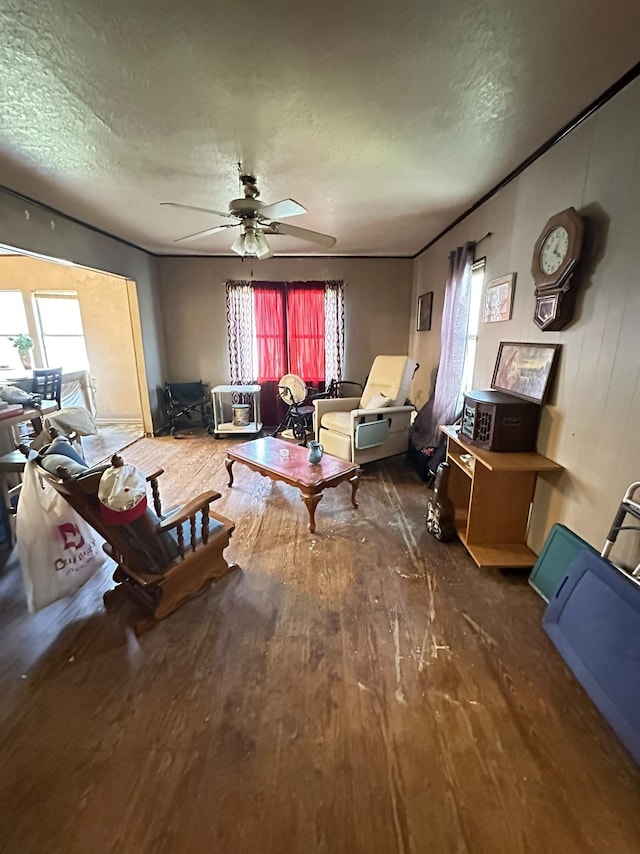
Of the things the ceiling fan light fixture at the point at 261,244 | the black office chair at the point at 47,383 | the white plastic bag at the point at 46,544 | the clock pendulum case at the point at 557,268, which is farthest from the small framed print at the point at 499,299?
the black office chair at the point at 47,383

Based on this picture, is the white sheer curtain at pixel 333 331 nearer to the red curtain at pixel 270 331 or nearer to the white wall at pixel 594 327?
the red curtain at pixel 270 331

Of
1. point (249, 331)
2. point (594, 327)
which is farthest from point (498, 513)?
point (249, 331)

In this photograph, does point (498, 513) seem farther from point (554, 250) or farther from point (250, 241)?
point (250, 241)

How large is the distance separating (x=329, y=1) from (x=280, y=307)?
391cm

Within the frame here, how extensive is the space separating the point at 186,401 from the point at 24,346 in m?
2.33

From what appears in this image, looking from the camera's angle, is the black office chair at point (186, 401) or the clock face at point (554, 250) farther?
the black office chair at point (186, 401)

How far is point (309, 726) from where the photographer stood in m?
1.29

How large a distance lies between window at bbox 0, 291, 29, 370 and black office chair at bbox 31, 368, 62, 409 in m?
1.81

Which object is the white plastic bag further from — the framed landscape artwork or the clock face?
the clock face

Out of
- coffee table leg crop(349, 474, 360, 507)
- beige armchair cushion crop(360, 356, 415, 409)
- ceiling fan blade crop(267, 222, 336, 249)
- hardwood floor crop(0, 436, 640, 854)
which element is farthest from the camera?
beige armchair cushion crop(360, 356, 415, 409)

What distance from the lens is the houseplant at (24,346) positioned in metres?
4.98

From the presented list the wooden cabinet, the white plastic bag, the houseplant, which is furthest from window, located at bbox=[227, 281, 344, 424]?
the white plastic bag

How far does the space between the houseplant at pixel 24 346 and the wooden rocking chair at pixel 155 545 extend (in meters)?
4.52

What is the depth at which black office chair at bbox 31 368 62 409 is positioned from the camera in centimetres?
391
